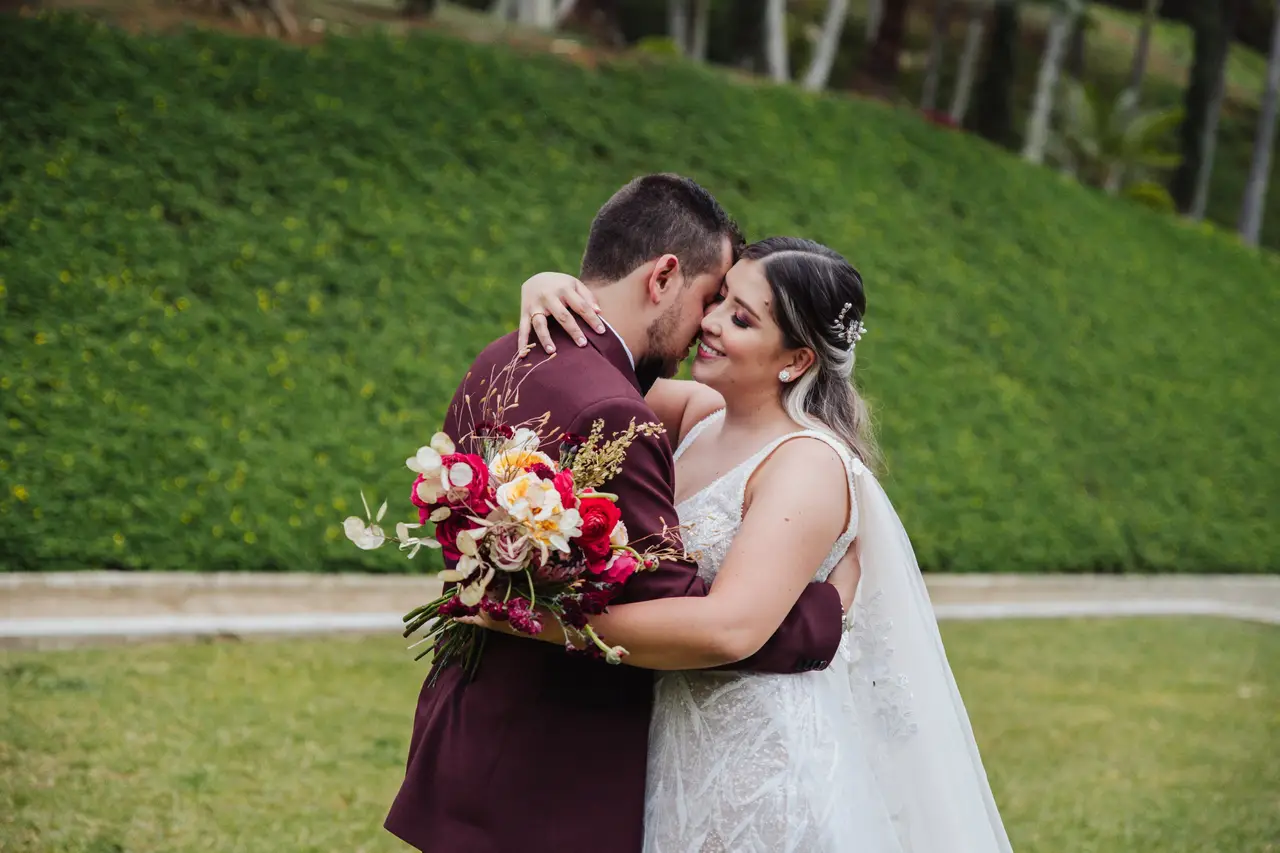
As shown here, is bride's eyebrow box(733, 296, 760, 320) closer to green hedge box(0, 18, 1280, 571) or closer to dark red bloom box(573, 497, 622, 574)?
dark red bloom box(573, 497, 622, 574)

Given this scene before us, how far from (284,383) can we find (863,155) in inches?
341

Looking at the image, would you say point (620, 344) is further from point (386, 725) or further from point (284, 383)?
point (284, 383)

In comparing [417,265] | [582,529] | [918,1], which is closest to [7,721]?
[582,529]

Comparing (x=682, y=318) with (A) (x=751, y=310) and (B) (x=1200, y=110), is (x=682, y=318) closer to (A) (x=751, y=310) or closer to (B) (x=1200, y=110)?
(A) (x=751, y=310)

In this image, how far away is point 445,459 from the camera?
2416mm

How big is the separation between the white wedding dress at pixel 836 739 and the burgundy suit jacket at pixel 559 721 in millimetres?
143

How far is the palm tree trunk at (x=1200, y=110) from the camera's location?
2495 cm

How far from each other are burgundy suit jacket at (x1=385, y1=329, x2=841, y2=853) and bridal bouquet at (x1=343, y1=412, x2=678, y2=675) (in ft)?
0.40

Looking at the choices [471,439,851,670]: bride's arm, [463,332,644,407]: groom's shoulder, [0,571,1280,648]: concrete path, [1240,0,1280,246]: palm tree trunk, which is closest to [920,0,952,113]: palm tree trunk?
[1240,0,1280,246]: palm tree trunk

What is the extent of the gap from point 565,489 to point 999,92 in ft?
67.1

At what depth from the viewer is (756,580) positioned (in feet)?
8.88

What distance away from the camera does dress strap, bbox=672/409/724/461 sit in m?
3.50

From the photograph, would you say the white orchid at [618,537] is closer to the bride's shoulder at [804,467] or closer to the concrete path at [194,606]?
the bride's shoulder at [804,467]

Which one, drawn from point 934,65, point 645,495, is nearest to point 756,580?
point 645,495
